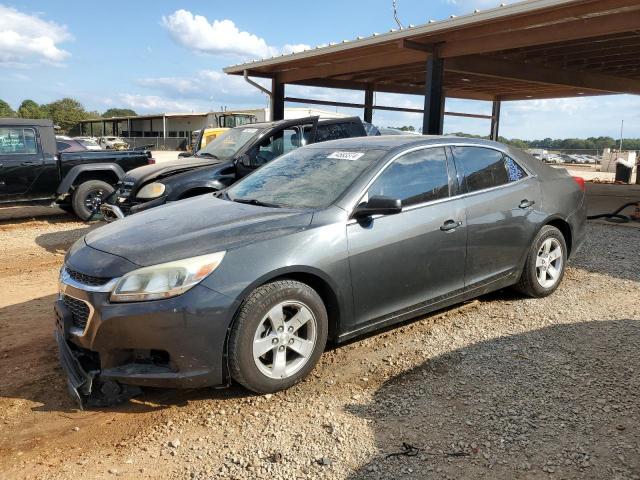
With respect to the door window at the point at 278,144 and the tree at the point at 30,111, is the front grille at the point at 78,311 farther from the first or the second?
the tree at the point at 30,111

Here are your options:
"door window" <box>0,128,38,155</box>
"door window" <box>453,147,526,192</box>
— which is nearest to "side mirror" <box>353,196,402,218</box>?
"door window" <box>453,147,526,192</box>

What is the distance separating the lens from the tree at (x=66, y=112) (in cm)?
7681

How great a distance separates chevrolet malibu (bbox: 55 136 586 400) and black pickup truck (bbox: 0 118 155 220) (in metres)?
6.53

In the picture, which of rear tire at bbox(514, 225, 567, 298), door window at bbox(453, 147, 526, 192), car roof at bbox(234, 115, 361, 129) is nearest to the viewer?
door window at bbox(453, 147, 526, 192)

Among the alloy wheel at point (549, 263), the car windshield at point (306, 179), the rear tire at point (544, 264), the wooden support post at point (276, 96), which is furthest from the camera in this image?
the wooden support post at point (276, 96)

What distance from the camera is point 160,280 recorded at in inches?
119

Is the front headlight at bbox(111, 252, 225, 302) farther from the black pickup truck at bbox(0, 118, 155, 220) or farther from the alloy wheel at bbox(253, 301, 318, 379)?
the black pickup truck at bbox(0, 118, 155, 220)

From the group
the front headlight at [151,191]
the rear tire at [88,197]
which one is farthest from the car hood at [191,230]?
the rear tire at [88,197]

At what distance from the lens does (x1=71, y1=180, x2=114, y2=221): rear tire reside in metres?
9.91

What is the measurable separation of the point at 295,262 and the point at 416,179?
1.40 meters

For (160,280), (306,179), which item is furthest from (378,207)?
(160,280)

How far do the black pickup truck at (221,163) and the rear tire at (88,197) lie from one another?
6.45 feet

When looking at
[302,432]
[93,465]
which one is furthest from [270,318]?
[93,465]

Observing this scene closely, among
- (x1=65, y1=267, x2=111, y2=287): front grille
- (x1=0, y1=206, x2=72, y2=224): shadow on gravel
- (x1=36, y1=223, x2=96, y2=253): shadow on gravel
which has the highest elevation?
(x1=65, y1=267, x2=111, y2=287): front grille
